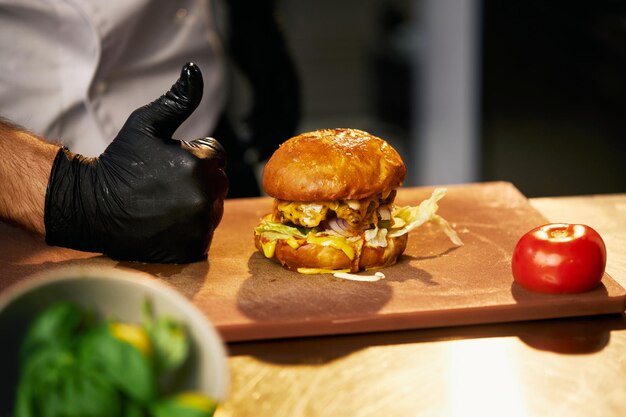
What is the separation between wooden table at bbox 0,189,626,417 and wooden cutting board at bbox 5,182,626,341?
0.03 meters

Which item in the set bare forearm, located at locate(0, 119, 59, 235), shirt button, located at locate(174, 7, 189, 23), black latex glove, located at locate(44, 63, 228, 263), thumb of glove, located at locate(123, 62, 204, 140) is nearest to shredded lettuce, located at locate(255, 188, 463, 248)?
black latex glove, located at locate(44, 63, 228, 263)

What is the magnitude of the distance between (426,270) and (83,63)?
1.48 meters

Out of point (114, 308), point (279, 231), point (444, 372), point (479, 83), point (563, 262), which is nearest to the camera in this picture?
point (114, 308)

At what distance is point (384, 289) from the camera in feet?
6.46

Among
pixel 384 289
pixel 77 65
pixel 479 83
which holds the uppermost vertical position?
pixel 77 65

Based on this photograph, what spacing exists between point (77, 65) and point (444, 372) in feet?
6.13

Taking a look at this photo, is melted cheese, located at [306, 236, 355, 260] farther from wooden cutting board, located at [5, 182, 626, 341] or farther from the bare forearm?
the bare forearm

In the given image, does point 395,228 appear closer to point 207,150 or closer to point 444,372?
point 207,150

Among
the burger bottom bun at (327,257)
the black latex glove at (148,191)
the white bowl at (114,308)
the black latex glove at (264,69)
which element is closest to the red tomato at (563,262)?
the burger bottom bun at (327,257)

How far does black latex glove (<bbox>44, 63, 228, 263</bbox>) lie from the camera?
6.88ft

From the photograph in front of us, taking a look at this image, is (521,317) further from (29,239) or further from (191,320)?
(29,239)

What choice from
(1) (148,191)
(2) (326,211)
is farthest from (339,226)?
(1) (148,191)

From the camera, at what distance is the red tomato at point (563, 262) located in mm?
1855

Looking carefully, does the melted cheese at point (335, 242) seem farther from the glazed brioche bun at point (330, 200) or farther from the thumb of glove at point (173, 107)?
the thumb of glove at point (173, 107)
